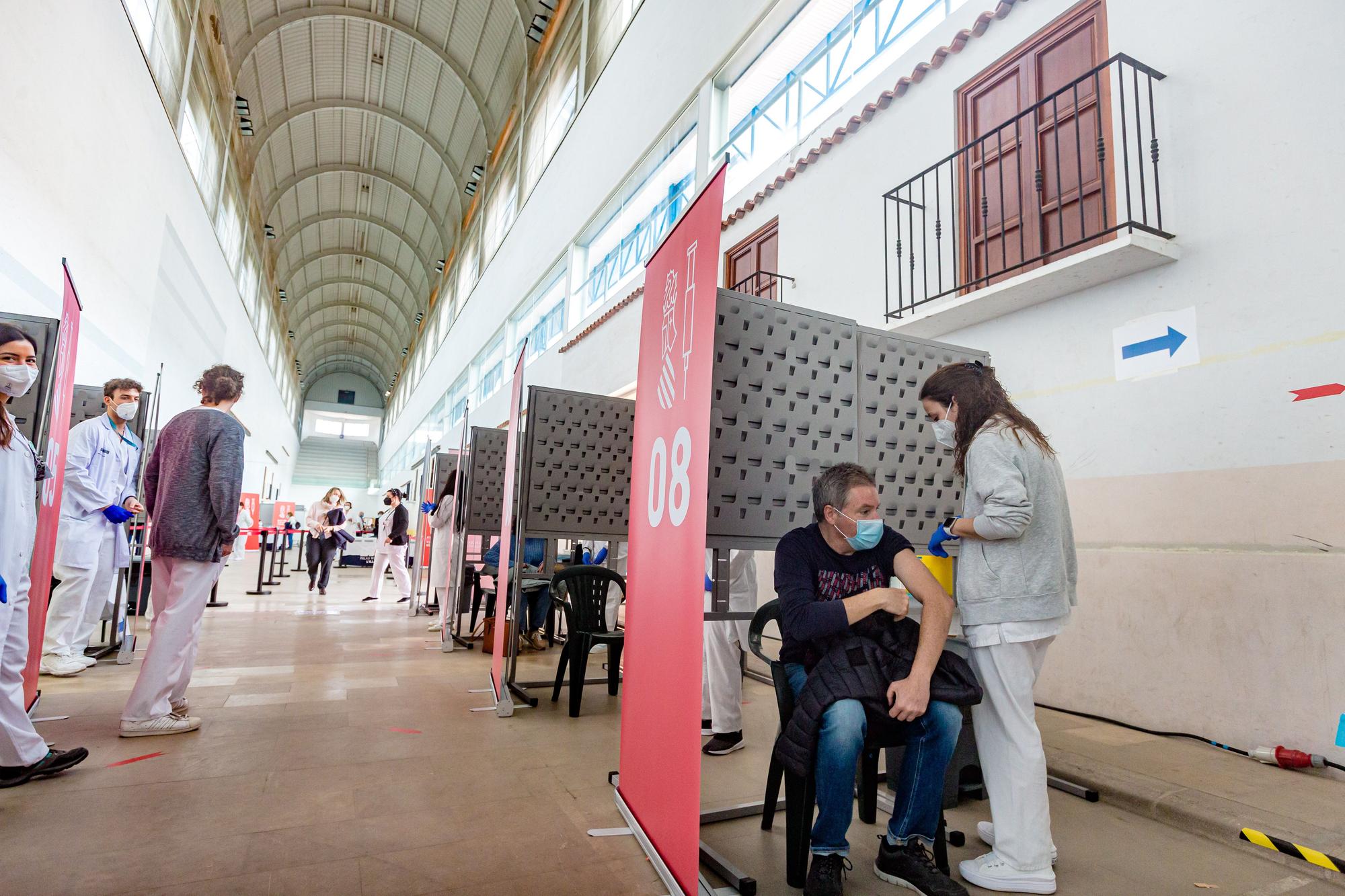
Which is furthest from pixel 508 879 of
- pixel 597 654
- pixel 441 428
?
pixel 441 428

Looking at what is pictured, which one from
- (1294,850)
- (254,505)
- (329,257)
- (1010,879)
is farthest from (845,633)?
(329,257)

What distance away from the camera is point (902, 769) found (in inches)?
71.1

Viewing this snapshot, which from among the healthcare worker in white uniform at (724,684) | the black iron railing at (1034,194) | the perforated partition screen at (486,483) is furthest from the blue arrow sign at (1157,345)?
the perforated partition screen at (486,483)

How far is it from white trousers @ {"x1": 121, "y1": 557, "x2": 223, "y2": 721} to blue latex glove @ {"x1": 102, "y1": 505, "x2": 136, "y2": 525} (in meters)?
1.61

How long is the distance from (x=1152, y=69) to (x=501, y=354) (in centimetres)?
1321

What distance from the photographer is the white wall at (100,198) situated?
5074 mm

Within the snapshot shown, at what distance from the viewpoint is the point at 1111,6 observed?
11.6 ft

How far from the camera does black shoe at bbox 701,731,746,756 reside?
9.34 feet

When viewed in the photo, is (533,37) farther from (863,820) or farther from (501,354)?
(863,820)

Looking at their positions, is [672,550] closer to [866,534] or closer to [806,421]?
[866,534]

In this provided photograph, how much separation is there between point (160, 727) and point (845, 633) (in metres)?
2.77

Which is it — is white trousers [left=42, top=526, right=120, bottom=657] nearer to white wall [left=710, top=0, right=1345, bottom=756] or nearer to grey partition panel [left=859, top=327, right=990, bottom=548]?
grey partition panel [left=859, top=327, right=990, bottom=548]

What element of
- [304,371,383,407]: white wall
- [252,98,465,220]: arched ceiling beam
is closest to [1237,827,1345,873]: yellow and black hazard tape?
[252,98,465,220]: arched ceiling beam

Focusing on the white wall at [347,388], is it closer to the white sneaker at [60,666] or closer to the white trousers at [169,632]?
the white sneaker at [60,666]
